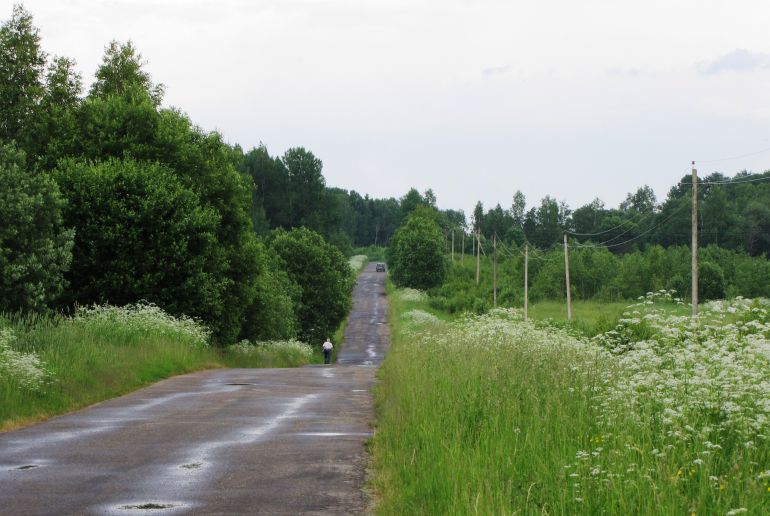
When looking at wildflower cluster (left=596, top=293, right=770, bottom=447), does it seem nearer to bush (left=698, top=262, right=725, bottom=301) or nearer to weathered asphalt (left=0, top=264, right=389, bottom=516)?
weathered asphalt (left=0, top=264, right=389, bottom=516)

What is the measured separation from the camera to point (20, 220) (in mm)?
28562

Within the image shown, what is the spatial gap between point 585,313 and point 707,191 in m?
98.3

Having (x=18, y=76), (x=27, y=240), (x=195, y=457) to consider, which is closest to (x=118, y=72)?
(x=18, y=76)

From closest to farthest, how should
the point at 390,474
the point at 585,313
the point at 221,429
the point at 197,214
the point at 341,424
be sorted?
the point at 390,474 → the point at 221,429 → the point at 341,424 → the point at 197,214 → the point at 585,313

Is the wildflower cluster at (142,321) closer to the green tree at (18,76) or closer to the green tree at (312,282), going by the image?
the green tree at (18,76)

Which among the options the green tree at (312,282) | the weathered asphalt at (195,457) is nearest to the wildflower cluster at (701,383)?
the weathered asphalt at (195,457)

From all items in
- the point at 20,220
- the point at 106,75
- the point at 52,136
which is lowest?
the point at 20,220

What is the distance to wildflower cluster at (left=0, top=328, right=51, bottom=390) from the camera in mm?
15953

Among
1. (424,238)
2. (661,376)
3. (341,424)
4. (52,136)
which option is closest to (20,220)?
(52,136)

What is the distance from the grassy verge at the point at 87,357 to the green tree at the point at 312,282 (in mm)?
43738

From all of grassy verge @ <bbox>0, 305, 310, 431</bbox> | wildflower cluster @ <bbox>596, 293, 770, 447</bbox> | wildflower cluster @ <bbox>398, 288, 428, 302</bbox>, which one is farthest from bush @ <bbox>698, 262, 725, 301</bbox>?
wildflower cluster @ <bbox>596, 293, 770, 447</bbox>

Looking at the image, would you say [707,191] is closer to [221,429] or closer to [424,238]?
[424,238]

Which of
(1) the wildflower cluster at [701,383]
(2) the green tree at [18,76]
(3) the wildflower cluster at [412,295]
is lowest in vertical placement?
(3) the wildflower cluster at [412,295]

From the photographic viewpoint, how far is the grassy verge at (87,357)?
630 inches
